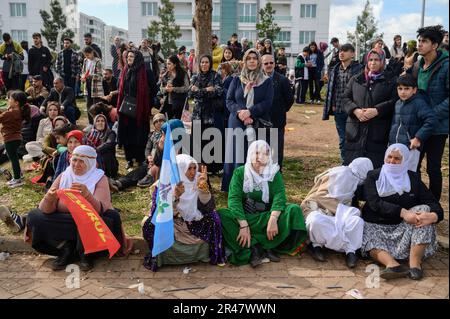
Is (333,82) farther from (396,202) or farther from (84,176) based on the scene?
(84,176)

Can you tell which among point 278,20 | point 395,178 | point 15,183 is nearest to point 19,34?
point 278,20

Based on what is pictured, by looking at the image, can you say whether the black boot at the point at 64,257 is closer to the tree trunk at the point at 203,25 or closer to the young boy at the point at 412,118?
the young boy at the point at 412,118

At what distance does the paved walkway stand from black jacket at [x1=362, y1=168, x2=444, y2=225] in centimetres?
49

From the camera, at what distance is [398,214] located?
448 centimetres

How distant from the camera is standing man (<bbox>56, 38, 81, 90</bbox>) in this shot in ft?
40.1

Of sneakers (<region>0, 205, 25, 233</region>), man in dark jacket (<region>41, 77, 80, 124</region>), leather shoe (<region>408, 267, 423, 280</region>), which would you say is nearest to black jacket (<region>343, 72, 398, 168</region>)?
leather shoe (<region>408, 267, 423, 280</region>)

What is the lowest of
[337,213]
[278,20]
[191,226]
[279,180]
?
[191,226]

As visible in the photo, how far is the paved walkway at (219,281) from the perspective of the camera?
13.0 feet

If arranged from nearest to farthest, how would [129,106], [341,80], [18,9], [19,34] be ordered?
1. [341,80]
2. [129,106]
3. [19,34]
4. [18,9]

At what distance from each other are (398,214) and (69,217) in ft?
10.7

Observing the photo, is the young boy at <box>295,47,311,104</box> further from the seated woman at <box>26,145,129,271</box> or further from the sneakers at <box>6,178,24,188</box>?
the seated woman at <box>26,145,129,271</box>

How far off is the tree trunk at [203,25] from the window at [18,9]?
52.3 meters

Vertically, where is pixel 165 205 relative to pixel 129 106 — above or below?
below
